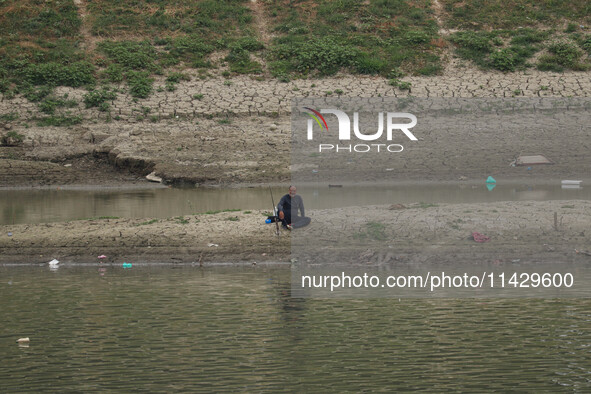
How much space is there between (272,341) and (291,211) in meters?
5.06

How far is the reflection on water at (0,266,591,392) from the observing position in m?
7.43

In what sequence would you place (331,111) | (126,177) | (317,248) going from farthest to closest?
(331,111), (126,177), (317,248)

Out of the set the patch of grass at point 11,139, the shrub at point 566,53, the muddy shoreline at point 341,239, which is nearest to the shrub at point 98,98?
the patch of grass at point 11,139

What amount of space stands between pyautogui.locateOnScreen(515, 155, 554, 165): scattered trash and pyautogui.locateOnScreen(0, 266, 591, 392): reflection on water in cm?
1172

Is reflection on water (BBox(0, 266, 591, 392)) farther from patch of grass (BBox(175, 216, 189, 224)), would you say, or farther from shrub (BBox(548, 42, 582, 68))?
shrub (BBox(548, 42, 582, 68))

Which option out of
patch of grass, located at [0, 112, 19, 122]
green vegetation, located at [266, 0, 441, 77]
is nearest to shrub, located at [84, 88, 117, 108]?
patch of grass, located at [0, 112, 19, 122]

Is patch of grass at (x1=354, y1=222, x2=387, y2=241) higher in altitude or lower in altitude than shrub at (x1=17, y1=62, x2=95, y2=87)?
lower

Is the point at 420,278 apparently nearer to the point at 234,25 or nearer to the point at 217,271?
the point at 217,271

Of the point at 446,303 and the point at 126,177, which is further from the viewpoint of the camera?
the point at 126,177

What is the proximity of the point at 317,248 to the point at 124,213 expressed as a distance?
5447mm

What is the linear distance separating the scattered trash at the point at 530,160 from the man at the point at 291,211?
9.89 metres

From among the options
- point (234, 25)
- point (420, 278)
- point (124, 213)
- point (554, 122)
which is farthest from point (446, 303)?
point (234, 25)

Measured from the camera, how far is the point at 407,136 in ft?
75.5

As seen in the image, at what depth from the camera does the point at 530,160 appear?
21531 millimetres
